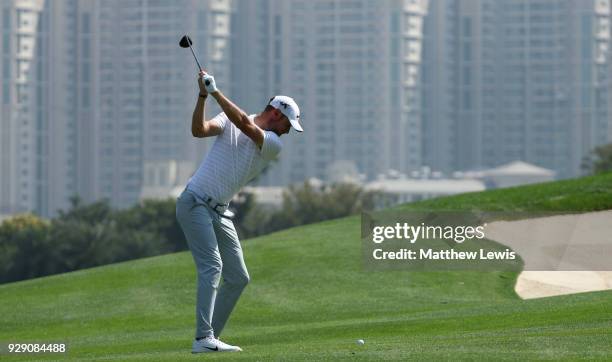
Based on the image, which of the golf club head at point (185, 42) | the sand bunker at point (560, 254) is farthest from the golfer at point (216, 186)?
the sand bunker at point (560, 254)

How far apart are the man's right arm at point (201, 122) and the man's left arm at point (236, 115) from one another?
0.26ft

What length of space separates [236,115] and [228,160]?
534 mm

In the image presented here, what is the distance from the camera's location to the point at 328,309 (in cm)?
2023

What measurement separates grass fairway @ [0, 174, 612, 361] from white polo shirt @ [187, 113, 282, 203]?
4.19ft

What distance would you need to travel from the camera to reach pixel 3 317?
21.5m

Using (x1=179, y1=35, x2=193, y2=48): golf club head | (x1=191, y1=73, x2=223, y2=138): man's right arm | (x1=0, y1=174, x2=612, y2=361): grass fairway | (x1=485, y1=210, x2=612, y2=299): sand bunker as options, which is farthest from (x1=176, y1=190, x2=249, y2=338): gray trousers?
(x1=485, y1=210, x2=612, y2=299): sand bunker

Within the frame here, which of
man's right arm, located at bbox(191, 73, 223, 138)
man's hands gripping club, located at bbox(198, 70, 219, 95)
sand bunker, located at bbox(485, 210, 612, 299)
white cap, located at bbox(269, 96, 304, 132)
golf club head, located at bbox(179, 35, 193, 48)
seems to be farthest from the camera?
sand bunker, located at bbox(485, 210, 612, 299)

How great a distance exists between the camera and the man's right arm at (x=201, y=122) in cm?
1285

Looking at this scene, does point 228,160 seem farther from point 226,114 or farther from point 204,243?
point 204,243

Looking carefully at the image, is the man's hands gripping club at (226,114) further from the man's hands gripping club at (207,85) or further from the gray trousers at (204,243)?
the gray trousers at (204,243)

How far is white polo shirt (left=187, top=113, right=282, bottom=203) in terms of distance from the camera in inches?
527

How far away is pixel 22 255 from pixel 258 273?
287ft

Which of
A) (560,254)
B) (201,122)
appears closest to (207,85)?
(201,122)

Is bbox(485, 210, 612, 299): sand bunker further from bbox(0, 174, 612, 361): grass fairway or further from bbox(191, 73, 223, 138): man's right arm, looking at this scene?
bbox(191, 73, 223, 138): man's right arm
